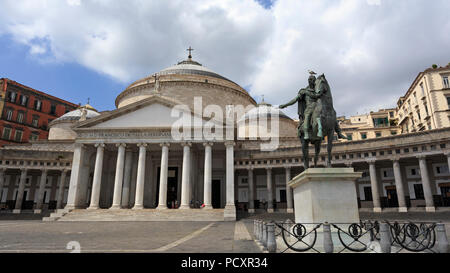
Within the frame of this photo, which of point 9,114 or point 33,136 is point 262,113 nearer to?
point 33,136

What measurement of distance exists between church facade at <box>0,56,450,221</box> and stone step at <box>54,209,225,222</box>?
0.30ft

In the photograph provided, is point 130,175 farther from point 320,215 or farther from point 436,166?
point 436,166

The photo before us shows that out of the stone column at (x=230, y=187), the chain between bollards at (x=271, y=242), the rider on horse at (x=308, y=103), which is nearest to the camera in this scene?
the chain between bollards at (x=271, y=242)

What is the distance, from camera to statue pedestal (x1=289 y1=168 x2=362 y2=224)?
7606 mm

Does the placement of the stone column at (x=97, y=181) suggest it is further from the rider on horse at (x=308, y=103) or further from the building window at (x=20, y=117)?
the building window at (x=20, y=117)

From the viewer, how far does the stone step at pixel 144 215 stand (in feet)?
80.8

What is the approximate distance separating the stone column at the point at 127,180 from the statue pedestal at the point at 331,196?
83.1 feet

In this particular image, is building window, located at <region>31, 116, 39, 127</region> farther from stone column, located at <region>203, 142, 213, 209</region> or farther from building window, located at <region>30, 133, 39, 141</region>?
stone column, located at <region>203, 142, 213, 209</region>

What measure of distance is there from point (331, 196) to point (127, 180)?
26.5 metres

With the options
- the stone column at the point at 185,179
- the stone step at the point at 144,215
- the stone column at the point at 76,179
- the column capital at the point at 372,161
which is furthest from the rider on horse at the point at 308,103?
the stone column at the point at 76,179

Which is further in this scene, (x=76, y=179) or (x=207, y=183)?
(x=76, y=179)

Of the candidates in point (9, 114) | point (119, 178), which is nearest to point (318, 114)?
point (119, 178)

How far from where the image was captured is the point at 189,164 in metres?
28.2
